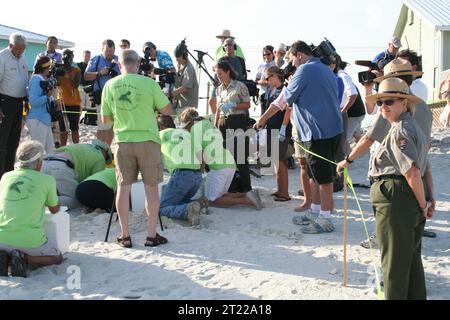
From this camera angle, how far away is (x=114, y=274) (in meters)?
4.49

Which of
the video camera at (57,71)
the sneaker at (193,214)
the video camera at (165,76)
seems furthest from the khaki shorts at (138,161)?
the video camera at (57,71)

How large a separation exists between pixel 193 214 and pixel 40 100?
2.85m

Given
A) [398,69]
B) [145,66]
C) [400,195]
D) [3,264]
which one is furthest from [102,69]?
[400,195]

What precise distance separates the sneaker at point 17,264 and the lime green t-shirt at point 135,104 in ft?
4.42

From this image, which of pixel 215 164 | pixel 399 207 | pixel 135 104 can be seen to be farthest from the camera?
pixel 215 164

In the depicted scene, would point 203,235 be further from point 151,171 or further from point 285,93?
point 285,93

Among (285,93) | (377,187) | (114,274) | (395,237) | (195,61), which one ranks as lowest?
(114,274)

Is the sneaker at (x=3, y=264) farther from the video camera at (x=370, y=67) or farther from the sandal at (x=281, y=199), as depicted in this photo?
the video camera at (x=370, y=67)

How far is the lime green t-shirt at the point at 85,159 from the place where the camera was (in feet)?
22.8

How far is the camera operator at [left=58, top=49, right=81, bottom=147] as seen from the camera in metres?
8.83

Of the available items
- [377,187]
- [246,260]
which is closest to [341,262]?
[246,260]

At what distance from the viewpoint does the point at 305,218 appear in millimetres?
5930

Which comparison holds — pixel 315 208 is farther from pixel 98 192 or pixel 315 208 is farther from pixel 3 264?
pixel 3 264

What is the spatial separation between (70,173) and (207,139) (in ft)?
5.88
